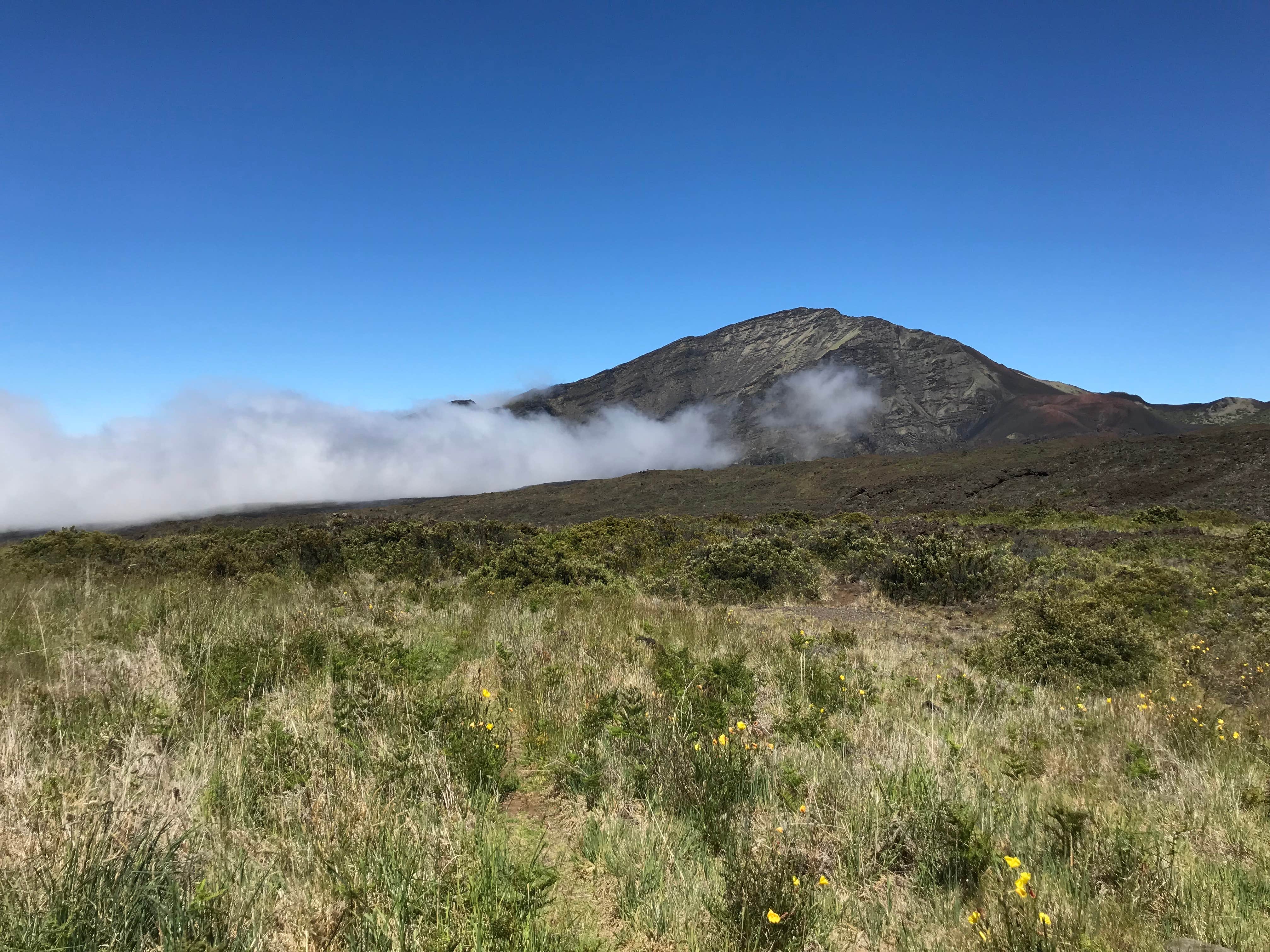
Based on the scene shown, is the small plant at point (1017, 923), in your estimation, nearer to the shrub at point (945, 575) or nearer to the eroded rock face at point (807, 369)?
the shrub at point (945, 575)

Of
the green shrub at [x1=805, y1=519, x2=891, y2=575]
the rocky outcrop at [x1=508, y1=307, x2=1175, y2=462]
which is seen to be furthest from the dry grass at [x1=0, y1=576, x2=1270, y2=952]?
the rocky outcrop at [x1=508, y1=307, x2=1175, y2=462]

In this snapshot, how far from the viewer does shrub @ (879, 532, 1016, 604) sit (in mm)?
13492

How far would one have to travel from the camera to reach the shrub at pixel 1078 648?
7.73m

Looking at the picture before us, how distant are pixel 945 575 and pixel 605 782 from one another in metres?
11.9

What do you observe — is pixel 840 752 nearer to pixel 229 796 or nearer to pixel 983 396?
pixel 229 796

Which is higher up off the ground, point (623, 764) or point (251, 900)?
point (251, 900)

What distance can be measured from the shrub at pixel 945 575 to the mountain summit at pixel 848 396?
266ft

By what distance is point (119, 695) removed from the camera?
178 inches

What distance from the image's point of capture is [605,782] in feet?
13.1

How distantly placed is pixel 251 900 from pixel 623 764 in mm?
2115

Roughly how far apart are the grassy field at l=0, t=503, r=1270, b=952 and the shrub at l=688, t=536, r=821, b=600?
194 inches

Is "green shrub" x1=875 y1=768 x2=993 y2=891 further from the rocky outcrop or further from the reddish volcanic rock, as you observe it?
the rocky outcrop

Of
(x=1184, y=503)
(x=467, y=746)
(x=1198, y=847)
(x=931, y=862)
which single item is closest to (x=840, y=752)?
(x=931, y=862)

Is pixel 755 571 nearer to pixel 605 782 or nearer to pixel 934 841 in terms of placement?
pixel 605 782
